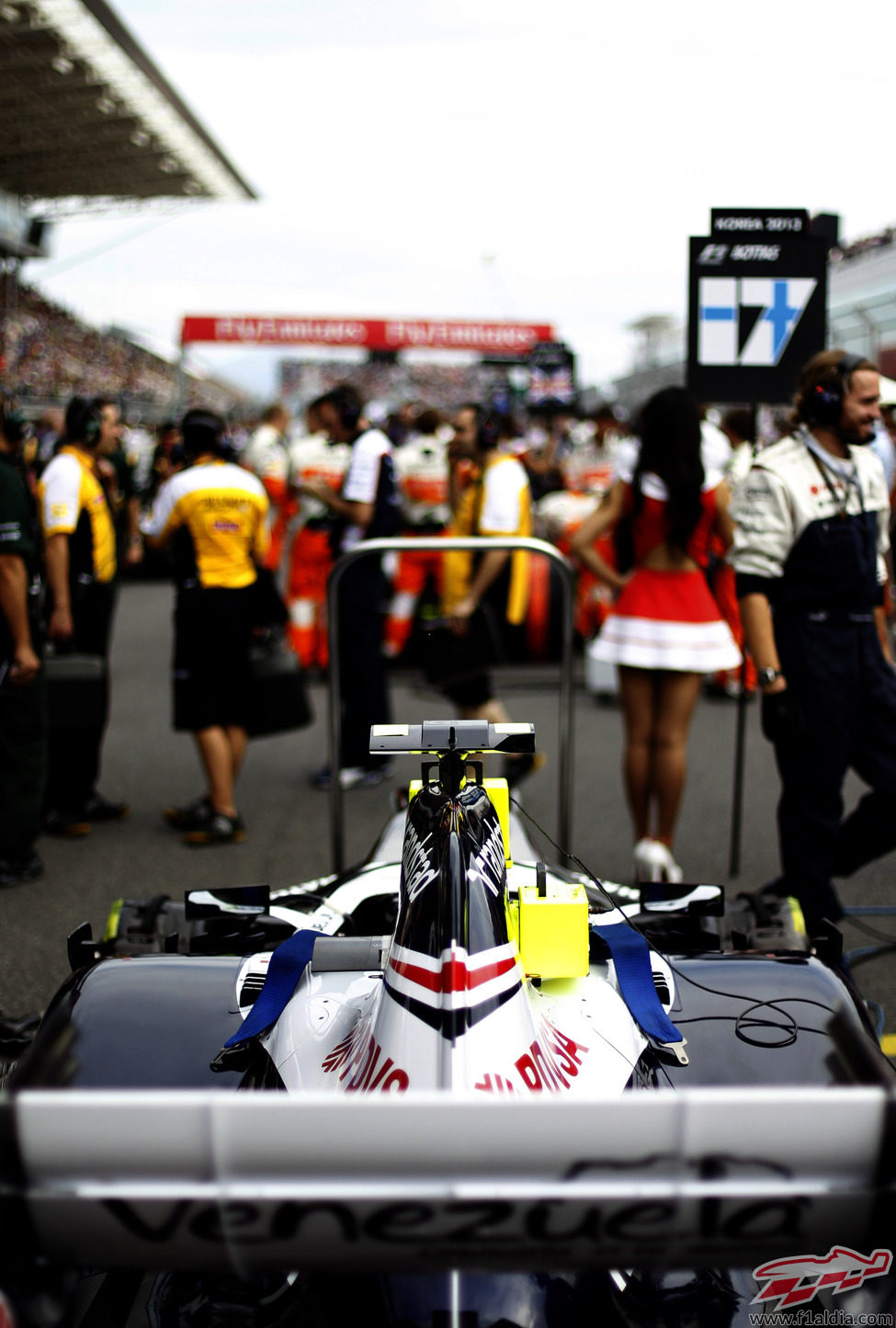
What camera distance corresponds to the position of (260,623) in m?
5.54


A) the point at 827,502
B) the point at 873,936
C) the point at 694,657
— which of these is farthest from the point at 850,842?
the point at 827,502

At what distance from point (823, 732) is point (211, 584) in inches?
111

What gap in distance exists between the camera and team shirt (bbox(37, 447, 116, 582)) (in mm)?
5613

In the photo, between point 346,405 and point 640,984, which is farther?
point 346,405

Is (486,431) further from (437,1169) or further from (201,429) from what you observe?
(437,1169)

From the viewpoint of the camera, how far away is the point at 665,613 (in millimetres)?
4316

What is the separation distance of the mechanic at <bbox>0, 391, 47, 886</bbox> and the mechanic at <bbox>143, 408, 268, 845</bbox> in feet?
2.43

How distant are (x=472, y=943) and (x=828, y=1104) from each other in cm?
64

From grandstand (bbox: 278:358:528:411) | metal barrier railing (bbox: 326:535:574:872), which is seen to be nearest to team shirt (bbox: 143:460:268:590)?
metal barrier railing (bbox: 326:535:574:872)

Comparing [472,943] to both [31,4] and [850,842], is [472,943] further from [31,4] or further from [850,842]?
[31,4]

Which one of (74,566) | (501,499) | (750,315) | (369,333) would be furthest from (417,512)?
(369,333)

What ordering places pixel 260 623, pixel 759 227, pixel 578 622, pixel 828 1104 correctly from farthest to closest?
pixel 578 622, pixel 260 623, pixel 759 227, pixel 828 1104

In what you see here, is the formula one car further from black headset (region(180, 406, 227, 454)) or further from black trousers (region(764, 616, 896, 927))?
black headset (region(180, 406, 227, 454))

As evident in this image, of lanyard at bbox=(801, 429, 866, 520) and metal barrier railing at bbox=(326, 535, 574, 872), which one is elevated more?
lanyard at bbox=(801, 429, 866, 520)
